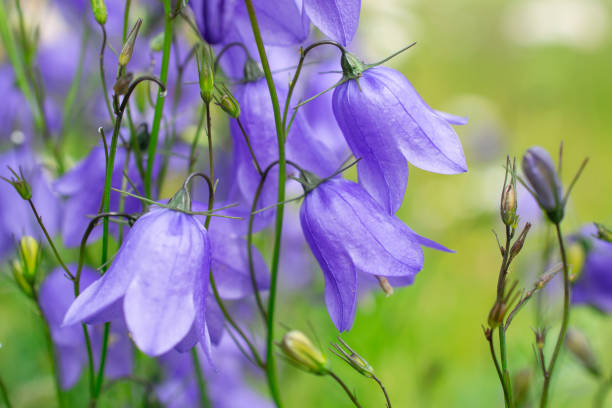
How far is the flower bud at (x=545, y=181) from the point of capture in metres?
0.70

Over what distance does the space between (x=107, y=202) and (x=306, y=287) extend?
1.05 m

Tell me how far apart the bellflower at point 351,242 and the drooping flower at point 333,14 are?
0.67 ft

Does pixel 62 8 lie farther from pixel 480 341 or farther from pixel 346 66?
pixel 480 341

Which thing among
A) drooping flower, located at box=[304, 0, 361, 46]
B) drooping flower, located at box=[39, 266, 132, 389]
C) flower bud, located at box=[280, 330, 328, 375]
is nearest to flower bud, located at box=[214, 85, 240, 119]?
drooping flower, located at box=[304, 0, 361, 46]

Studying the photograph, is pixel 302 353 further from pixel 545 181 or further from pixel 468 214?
pixel 468 214

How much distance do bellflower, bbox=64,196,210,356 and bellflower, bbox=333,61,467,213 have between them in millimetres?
242

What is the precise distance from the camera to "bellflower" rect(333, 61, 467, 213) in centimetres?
81

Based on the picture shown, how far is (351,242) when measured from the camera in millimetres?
812

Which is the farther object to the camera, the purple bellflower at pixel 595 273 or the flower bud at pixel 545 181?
the purple bellflower at pixel 595 273

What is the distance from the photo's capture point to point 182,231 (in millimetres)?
731

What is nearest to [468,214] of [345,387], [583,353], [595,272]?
[595,272]

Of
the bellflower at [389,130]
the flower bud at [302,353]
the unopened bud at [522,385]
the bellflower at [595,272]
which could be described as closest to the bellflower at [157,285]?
the flower bud at [302,353]

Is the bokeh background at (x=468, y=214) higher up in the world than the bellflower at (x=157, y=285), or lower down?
lower down

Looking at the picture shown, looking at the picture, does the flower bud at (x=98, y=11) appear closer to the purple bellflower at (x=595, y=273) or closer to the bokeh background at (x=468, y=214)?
the bokeh background at (x=468, y=214)
